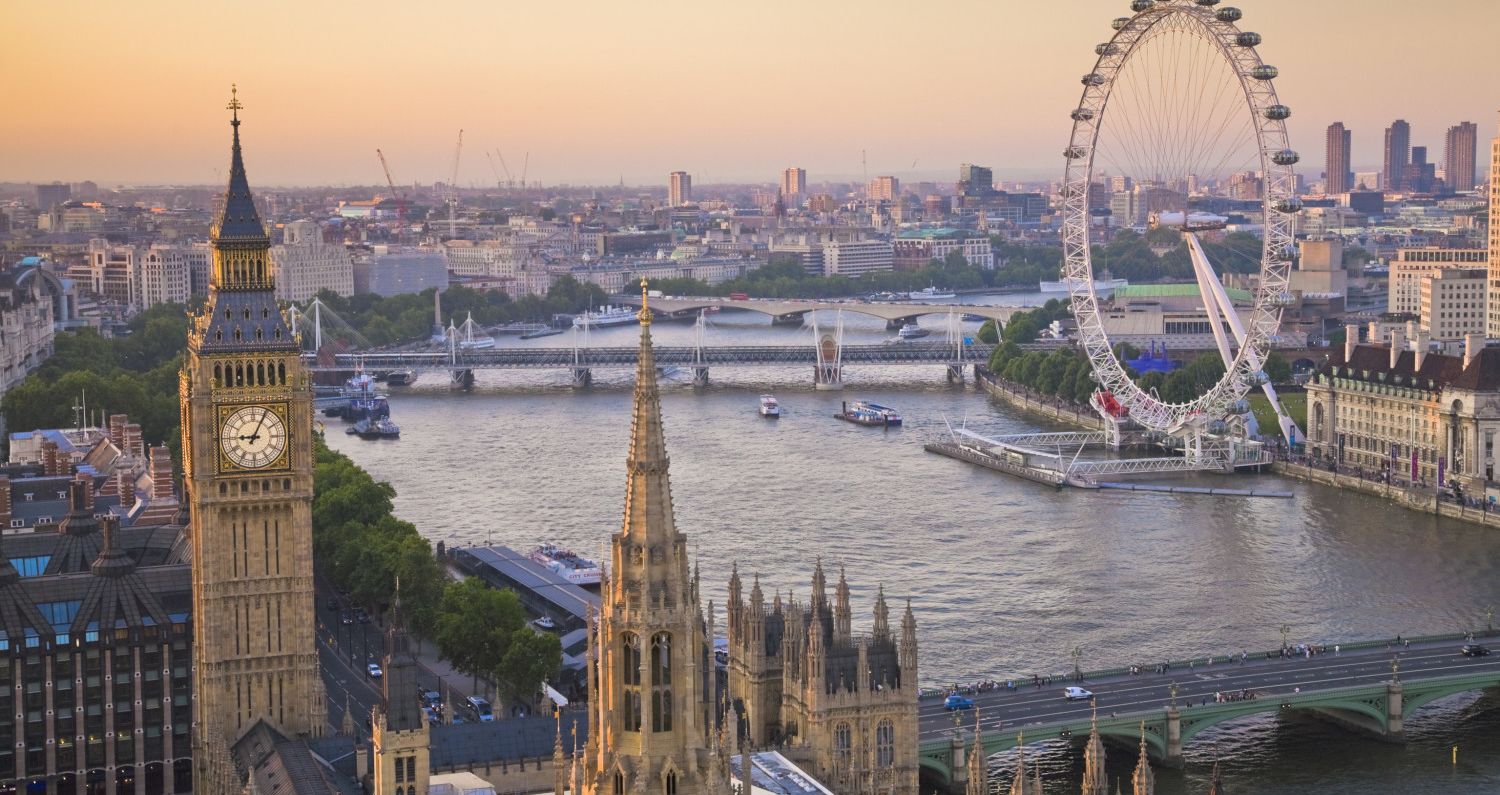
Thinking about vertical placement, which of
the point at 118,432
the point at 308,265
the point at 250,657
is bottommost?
the point at 250,657

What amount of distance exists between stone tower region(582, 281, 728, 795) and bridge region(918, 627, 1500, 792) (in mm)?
18361

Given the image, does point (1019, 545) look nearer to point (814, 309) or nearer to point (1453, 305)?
point (1453, 305)

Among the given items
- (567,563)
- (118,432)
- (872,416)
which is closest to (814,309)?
(872,416)

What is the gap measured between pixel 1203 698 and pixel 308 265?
105 metres

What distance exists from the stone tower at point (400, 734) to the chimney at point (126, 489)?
62.3 ft

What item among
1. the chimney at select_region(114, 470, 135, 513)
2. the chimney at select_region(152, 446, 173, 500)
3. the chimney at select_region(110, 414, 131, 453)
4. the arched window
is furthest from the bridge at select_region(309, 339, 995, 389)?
the arched window

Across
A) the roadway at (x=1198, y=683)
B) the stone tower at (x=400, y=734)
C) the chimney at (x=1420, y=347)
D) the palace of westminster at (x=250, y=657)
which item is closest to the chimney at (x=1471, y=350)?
the chimney at (x=1420, y=347)

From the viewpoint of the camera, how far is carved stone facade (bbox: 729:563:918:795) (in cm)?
3042

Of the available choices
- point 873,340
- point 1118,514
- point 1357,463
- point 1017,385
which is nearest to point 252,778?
point 1118,514

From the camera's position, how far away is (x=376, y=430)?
81938mm

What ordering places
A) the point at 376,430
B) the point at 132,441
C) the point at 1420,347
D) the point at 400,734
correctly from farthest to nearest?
the point at 376,430 < the point at 1420,347 < the point at 132,441 < the point at 400,734

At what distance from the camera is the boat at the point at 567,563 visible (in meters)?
52.5

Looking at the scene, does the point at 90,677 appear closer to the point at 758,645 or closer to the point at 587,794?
the point at 758,645

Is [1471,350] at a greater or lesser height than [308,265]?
lesser
